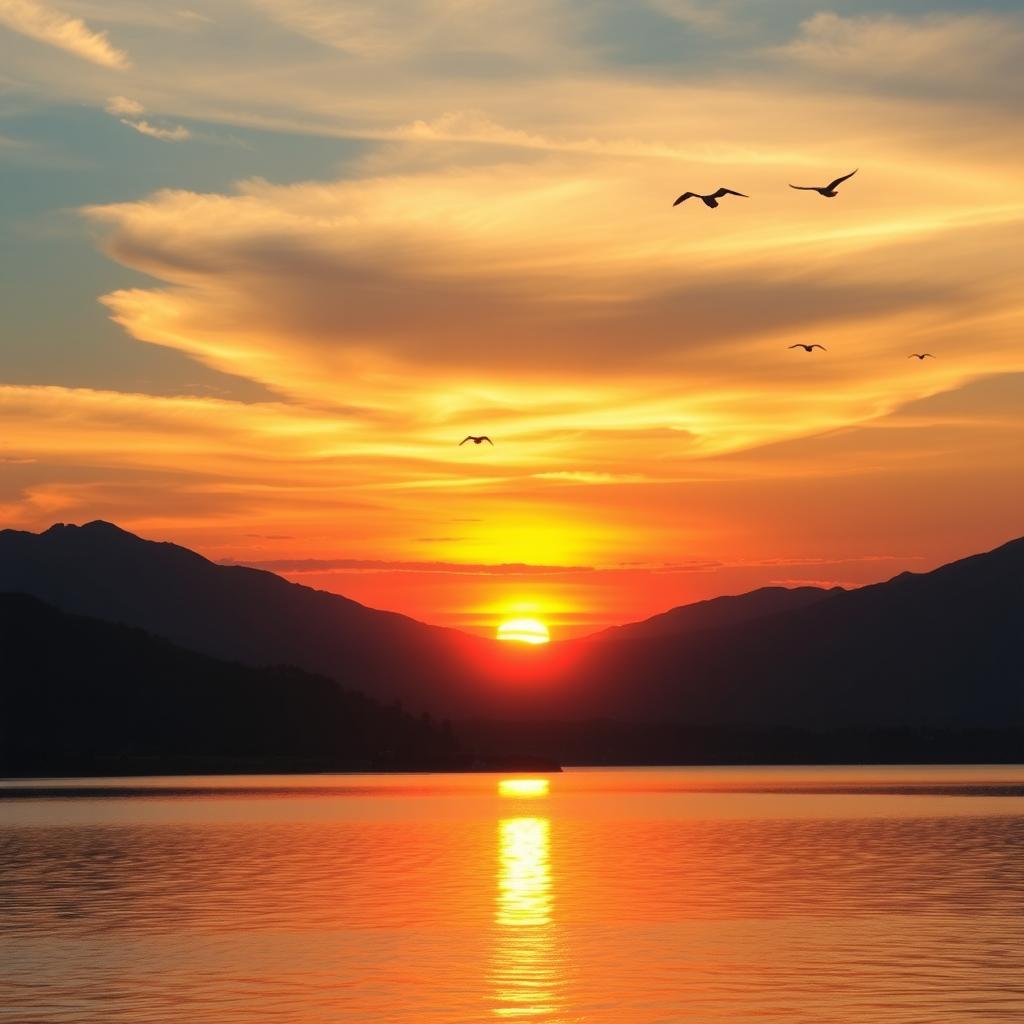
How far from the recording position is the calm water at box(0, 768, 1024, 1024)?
51.0 metres

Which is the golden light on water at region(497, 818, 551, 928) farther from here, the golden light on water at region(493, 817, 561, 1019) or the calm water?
the calm water

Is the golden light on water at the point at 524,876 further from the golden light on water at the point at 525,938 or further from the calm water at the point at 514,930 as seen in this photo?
the calm water at the point at 514,930

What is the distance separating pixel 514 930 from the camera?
70.2 meters

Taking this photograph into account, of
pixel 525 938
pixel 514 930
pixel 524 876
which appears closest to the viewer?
pixel 525 938

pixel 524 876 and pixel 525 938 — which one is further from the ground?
pixel 524 876

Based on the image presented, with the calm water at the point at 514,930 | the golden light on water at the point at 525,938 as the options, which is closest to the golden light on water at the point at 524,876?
the golden light on water at the point at 525,938

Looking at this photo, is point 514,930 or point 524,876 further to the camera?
point 524,876

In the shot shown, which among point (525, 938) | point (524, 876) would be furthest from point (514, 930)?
point (524, 876)

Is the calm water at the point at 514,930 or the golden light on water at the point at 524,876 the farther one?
the golden light on water at the point at 524,876

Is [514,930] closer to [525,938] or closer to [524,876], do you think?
[525,938]

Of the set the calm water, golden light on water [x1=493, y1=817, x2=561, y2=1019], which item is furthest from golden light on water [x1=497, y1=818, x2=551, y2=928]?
the calm water

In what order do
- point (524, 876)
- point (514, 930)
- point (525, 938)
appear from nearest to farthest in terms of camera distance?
point (525, 938) < point (514, 930) < point (524, 876)

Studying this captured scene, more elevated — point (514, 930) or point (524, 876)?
point (524, 876)

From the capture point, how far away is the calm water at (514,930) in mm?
51000
